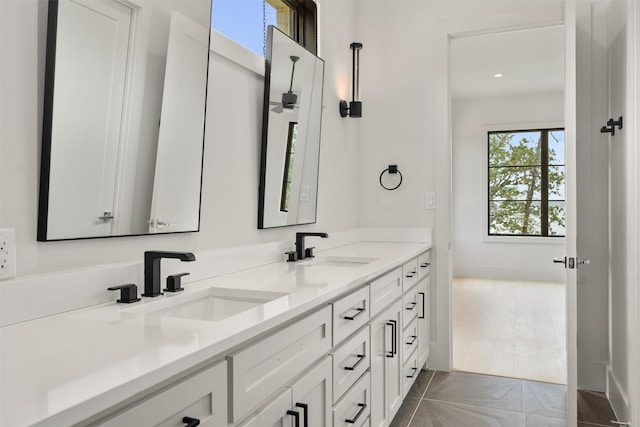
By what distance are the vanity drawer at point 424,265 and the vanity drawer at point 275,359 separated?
150 cm

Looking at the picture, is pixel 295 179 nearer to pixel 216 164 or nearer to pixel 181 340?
pixel 216 164

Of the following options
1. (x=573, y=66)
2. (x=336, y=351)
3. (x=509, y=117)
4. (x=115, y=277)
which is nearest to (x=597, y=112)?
(x=573, y=66)

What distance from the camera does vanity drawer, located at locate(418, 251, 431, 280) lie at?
9.36 ft

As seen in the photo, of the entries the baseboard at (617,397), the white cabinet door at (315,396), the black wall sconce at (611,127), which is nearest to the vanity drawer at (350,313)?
the white cabinet door at (315,396)

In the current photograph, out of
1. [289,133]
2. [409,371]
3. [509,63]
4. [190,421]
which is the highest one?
[509,63]

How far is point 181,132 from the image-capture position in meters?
1.62

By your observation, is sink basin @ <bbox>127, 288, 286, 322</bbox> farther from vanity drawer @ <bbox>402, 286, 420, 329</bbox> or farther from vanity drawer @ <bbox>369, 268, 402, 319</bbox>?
vanity drawer @ <bbox>402, 286, 420, 329</bbox>

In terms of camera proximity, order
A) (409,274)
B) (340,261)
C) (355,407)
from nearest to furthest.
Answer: (355,407) → (340,261) → (409,274)

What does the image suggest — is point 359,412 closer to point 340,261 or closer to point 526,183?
point 340,261

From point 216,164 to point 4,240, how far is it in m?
0.88

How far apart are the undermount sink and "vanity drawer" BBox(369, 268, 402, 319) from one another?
0.49 feet

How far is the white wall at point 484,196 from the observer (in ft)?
22.2

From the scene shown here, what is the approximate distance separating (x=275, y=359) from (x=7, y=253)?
0.65m

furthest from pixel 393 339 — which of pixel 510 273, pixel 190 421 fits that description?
pixel 510 273
